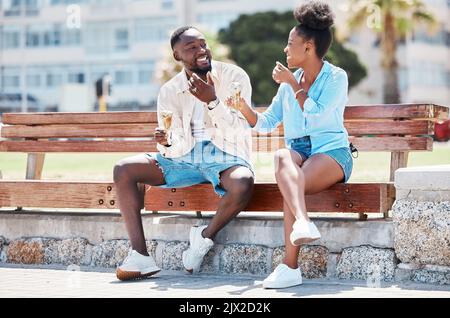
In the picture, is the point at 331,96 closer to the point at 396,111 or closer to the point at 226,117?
the point at 226,117

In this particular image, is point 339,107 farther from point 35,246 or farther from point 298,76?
point 35,246

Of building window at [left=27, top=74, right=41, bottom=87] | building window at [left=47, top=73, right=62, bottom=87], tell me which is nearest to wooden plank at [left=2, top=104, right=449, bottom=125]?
building window at [left=47, top=73, right=62, bottom=87]

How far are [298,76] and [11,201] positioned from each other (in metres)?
2.43

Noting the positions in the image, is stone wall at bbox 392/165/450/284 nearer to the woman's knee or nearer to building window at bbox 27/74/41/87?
the woman's knee

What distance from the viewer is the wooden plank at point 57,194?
6898 mm

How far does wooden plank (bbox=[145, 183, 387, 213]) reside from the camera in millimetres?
6059

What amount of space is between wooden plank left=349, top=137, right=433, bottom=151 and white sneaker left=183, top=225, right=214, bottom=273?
1316 mm

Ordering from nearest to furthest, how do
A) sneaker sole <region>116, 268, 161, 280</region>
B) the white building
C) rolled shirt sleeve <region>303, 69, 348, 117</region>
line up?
rolled shirt sleeve <region>303, 69, 348, 117</region> < sneaker sole <region>116, 268, 161, 280</region> < the white building

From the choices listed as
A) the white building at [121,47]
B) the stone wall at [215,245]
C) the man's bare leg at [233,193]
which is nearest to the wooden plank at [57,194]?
the stone wall at [215,245]

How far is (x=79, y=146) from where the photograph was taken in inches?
309

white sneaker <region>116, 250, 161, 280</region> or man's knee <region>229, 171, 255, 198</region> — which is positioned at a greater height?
man's knee <region>229, 171, 255, 198</region>

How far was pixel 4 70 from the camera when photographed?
67.2 meters

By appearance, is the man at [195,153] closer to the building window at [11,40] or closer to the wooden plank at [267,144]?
the wooden plank at [267,144]
